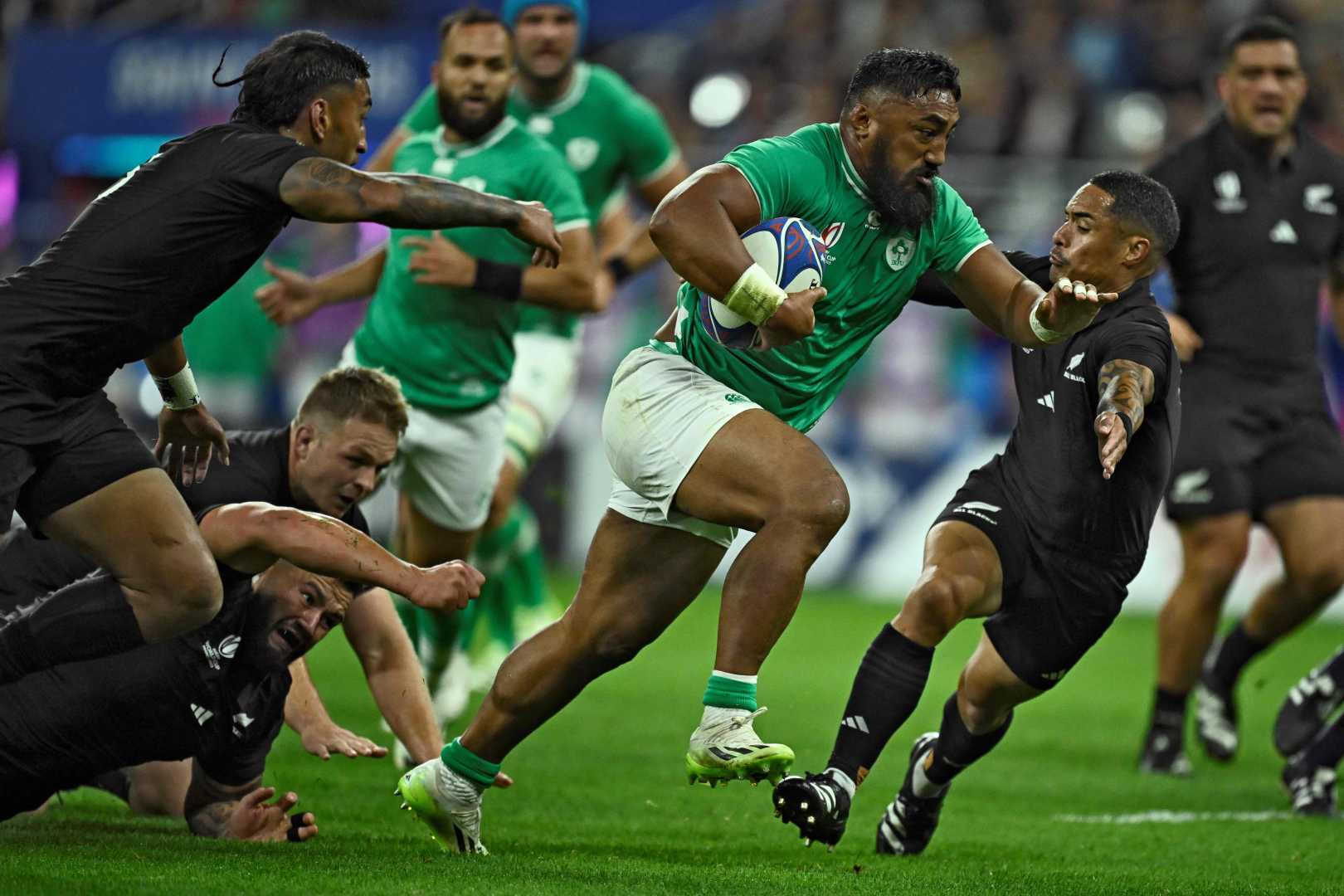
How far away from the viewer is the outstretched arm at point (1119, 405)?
214 inches

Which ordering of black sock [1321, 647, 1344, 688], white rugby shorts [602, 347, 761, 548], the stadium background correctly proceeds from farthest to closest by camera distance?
the stadium background → black sock [1321, 647, 1344, 688] → white rugby shorts [602, 347, 761, 548]

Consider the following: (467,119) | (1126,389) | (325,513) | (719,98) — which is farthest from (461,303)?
(719,98)

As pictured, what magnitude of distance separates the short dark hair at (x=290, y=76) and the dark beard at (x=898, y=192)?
1485 mm

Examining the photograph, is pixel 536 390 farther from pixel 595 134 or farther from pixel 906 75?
pixel 906 75

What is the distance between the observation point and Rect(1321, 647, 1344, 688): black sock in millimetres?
7625

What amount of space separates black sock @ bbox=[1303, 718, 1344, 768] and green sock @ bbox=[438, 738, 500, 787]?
3286mm

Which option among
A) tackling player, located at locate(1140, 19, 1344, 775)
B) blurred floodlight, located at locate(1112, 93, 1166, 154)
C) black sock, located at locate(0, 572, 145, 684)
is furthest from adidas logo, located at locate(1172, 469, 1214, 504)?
blurred floodlight, located at locate(1112, 93, 1166, 154)

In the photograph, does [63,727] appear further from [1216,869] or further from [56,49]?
[56,49]

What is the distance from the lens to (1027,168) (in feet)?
55.2

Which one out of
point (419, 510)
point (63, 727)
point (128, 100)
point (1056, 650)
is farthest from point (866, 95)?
point (128, 100)

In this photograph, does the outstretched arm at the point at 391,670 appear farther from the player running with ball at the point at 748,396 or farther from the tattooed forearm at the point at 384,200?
the tattooed forearm at the point at 384,200

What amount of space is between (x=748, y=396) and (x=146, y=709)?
1924mm

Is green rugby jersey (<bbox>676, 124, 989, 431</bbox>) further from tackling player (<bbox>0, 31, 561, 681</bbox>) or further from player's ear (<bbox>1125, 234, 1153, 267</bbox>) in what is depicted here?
tackling player (<bbox>0, 31, 561, 681</bbox>)

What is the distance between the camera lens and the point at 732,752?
499cm
